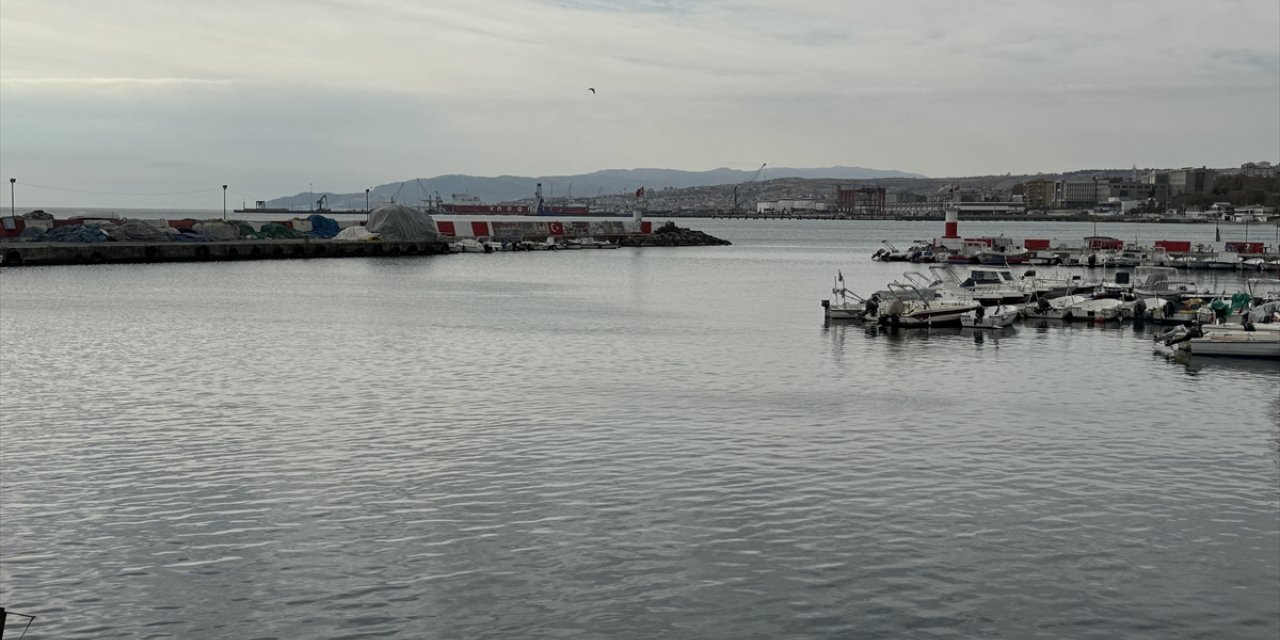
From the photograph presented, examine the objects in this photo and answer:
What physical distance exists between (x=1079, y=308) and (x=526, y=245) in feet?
249

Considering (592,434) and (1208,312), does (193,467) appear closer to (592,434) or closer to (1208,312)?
(592,434)

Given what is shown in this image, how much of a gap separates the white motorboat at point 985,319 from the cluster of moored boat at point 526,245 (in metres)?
71.3

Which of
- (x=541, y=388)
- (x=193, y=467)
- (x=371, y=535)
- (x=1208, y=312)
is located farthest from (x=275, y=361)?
(x=1208, y=312)

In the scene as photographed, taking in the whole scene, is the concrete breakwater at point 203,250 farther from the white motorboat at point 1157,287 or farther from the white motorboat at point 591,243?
the white motorboat at point 1157,287

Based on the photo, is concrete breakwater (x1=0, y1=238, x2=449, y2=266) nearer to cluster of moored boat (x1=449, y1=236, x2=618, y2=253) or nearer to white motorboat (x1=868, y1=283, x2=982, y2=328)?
cluster of moored boat (x1=449, y1=236, x2=618, y2=253)

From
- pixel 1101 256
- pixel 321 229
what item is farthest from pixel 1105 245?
pixel 321 229

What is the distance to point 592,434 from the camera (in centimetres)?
2158

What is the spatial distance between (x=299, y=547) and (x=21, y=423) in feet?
35.3

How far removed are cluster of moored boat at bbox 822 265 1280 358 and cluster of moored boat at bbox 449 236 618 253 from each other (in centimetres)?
6338

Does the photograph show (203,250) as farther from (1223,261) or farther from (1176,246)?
(1176,246)

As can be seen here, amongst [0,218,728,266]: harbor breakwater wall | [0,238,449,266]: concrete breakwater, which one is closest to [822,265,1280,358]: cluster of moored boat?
[0,238,449,266]: concrete breakwater

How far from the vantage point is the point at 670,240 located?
436ft

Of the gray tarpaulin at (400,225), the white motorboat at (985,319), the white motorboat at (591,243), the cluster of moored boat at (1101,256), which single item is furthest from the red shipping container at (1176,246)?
the gray tarpaulin at (400,225)

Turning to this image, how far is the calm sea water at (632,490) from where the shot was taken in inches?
503
